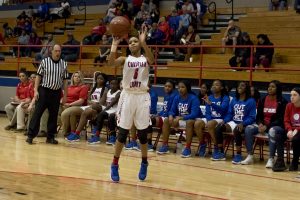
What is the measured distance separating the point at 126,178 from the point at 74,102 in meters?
4.03

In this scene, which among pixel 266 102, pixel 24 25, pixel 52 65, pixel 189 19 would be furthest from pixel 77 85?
pixel 24 25

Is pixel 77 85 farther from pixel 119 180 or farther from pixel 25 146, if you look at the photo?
pixel 119 180

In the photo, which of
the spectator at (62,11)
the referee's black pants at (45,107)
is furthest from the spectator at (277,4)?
the spectator at (62,11)

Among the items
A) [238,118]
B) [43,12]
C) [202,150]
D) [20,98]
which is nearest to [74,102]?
[20,98]

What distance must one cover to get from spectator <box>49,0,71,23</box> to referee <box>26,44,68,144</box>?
1087cm

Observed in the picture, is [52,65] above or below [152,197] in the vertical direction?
above

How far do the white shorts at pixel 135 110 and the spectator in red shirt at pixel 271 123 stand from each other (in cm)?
227

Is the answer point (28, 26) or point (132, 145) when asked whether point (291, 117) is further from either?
point (28, 26)

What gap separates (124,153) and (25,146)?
1820 mm

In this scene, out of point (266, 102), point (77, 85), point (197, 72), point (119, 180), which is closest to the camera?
point (119, 180)

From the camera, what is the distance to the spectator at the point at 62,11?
20266 mm

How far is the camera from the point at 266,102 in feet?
27.9

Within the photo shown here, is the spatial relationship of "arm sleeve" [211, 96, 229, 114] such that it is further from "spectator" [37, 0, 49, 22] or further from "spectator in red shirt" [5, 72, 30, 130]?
"spectator" [37, 0, 49, 22]

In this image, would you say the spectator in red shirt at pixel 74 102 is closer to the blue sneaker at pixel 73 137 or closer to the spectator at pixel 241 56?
the blue sneaker at pixel 73 137
